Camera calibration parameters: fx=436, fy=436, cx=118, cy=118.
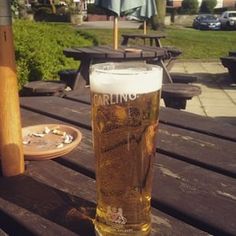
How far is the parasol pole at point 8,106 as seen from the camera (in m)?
1.06

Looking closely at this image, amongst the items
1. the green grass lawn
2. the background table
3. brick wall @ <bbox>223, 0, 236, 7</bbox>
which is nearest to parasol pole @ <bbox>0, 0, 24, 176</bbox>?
the background table

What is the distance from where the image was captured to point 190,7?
42.5 meters

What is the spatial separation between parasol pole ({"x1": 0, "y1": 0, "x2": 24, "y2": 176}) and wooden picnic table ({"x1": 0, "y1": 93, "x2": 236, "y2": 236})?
0.17ft

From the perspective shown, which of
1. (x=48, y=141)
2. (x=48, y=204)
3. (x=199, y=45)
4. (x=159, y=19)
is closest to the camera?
(x=48, y=204)

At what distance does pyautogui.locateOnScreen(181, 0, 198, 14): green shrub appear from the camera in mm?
42188

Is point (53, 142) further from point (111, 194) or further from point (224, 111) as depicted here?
point (224, 111)

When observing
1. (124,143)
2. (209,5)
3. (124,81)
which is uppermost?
(124,81)

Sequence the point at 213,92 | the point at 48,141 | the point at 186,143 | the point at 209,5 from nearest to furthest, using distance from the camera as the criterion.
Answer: the point at 48,141
the point at 186,143
the point at 213,92
the point at 209,5

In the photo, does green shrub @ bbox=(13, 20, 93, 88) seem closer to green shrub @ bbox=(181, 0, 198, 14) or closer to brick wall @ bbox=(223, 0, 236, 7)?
green shrub @ bbox=(181, 0, 198, 14)

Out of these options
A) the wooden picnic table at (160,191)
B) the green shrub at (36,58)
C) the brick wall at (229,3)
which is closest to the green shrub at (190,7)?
the brick wall at (229,3)

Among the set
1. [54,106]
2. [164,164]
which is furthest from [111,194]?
[54,106]

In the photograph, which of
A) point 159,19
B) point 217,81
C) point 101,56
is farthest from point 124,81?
point 159,19

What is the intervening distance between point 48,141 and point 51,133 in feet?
0.26

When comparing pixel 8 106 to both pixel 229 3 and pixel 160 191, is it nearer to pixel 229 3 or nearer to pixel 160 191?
pixel 160 191
